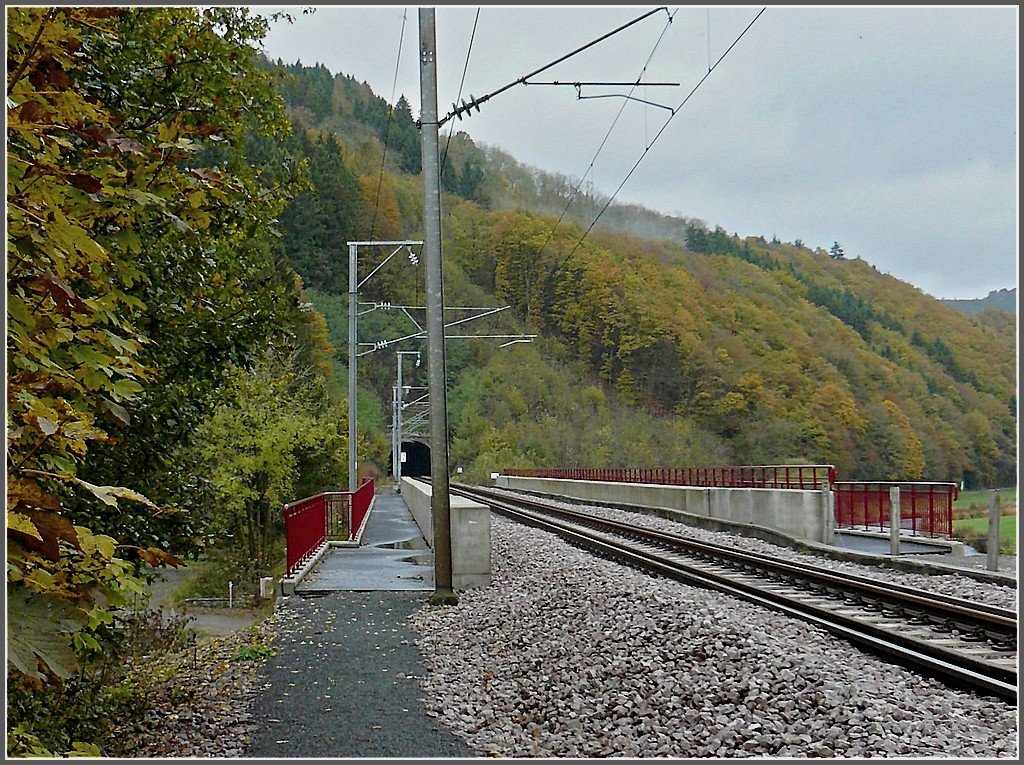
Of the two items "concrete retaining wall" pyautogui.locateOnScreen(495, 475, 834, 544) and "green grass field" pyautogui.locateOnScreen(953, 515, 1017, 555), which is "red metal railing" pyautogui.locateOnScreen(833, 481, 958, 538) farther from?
"concrete retaining wall" pyautogui.locateOnScreen(495, 475, 834, 544)

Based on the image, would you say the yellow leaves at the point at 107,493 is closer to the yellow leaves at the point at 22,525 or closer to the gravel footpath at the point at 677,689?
the yellow leaves at the point at 22,525

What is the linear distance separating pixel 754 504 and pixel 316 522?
33.1ft

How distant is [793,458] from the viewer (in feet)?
268

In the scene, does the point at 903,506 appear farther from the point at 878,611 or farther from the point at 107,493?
the point at 107,493

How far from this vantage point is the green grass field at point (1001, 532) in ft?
61.8

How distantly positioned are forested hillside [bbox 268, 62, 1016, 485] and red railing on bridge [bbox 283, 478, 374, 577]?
56.5 m

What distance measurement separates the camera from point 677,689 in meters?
7.70

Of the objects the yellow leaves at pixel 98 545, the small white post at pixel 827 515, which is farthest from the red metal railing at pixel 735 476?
the yellow leaves at pixel 98 545

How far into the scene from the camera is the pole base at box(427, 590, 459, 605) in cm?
1292

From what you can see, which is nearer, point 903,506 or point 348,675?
point 348,675

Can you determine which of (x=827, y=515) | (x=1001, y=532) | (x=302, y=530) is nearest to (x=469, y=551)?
(x=302, y=530)

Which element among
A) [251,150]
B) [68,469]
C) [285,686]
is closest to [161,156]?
[68,469]

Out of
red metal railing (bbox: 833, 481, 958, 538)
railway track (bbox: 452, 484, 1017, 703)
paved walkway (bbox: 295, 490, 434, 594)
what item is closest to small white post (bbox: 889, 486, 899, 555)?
red metal railing (bbox: 833, 481, 958, 538)

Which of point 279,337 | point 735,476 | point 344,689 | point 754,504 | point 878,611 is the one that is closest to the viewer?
point 279,337
